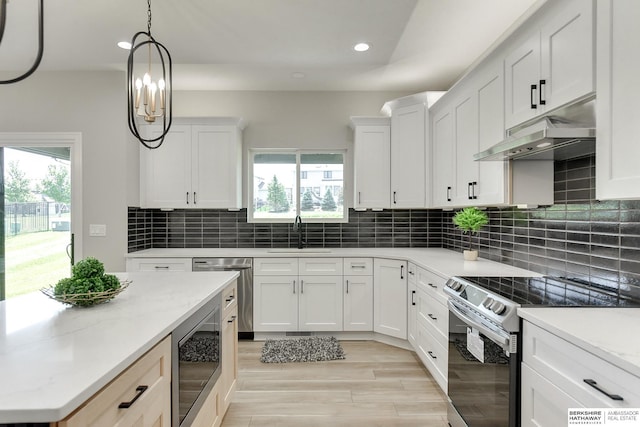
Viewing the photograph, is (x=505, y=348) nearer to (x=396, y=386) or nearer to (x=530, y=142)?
Result: (x=530, y=142)

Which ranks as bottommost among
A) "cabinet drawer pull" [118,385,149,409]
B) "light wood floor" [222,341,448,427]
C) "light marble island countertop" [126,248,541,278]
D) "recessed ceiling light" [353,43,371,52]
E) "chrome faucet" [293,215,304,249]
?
"light wood floor" [222,341,448,427]

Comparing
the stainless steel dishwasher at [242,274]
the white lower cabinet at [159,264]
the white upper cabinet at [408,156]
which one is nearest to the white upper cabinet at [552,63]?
the white upper cabinet at [408,156]

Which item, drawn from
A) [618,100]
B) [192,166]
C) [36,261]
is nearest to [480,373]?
[618,100]

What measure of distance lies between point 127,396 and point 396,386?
213 cm

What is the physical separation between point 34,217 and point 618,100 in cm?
466

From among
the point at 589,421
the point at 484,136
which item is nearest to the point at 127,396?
the point at 589,421

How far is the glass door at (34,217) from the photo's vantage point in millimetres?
3521

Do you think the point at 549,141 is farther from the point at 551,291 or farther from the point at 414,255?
the point at 414,255

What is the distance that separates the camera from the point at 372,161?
12.6 feet

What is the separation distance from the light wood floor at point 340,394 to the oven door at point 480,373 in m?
0.39

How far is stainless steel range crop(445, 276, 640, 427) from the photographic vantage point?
4.88ft

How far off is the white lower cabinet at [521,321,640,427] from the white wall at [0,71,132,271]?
11.8 ft

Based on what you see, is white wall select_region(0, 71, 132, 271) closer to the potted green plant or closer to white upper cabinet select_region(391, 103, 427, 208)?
white upper cabinet select_region(391, 103, 427, 208)

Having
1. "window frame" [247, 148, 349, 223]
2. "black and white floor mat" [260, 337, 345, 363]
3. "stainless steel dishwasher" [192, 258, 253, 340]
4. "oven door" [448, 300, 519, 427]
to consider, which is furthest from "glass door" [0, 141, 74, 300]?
"oven door" [448, 300, 519, 427]
